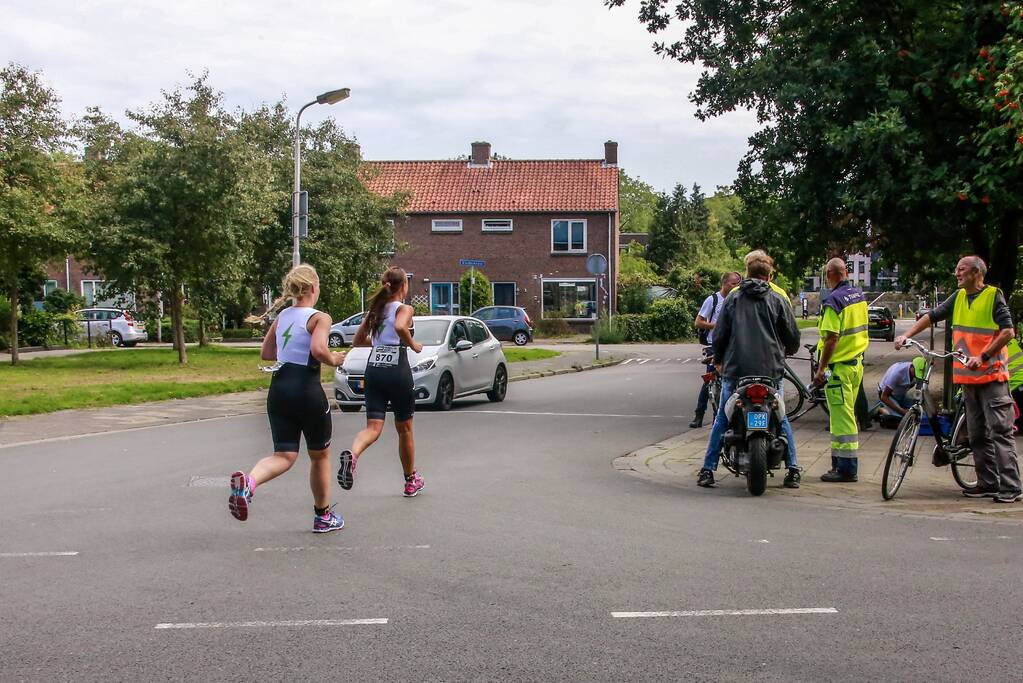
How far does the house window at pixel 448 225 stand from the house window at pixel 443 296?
2652 mm

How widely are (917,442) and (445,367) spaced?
9.21 meters

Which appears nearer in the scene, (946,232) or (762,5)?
(946,232)

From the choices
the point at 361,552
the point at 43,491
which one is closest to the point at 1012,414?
the point at 361,552

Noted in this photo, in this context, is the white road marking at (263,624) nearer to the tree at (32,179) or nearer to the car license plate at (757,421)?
the car license plate at (757,421)

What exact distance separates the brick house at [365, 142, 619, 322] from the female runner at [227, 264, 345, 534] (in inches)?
1787

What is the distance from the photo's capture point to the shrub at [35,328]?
37.8 m

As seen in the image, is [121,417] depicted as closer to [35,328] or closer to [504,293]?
[35,328]

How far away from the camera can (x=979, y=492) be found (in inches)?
338

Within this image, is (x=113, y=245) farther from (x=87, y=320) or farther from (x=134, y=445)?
(x=87, y=320)

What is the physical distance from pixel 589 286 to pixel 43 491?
44.8 meters

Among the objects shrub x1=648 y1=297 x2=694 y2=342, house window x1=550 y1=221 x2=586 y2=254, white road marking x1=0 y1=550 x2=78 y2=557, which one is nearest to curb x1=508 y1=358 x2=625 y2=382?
shrub x1=648 y1=297 x2=694 y2=342

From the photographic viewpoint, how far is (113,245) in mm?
25656

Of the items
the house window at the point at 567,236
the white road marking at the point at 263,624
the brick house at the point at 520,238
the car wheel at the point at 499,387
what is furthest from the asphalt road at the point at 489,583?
the house window at the point at 567,236

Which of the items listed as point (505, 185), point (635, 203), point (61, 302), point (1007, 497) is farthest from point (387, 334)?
point (635, 203)
